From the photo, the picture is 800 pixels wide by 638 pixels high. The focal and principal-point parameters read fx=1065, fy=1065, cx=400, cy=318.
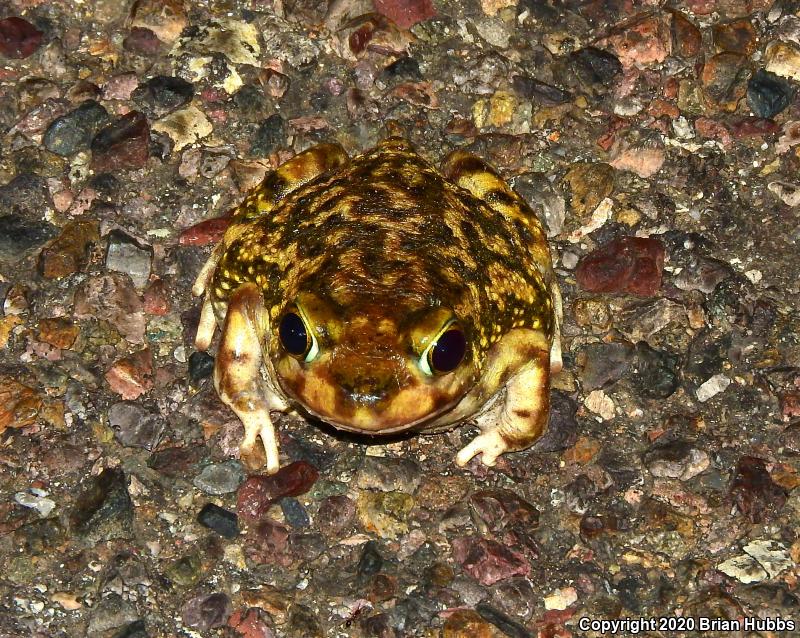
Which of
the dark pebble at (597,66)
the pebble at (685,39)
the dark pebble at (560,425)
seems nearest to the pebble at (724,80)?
the pebble at (685,39)

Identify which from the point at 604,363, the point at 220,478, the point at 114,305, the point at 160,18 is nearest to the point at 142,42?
the point at 160,18

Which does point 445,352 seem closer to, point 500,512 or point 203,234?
point 500,512

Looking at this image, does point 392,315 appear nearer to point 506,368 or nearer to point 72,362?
point 506,368

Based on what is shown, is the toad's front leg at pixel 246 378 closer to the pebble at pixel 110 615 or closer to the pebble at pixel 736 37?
the pebble at pixel 110 615

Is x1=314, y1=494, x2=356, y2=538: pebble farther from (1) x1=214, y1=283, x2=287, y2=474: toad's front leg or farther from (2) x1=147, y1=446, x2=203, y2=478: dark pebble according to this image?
(2) x1=147, y1=446, x2=203, y2=478: dark pebble

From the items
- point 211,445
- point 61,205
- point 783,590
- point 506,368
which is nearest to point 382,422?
point 506,368
